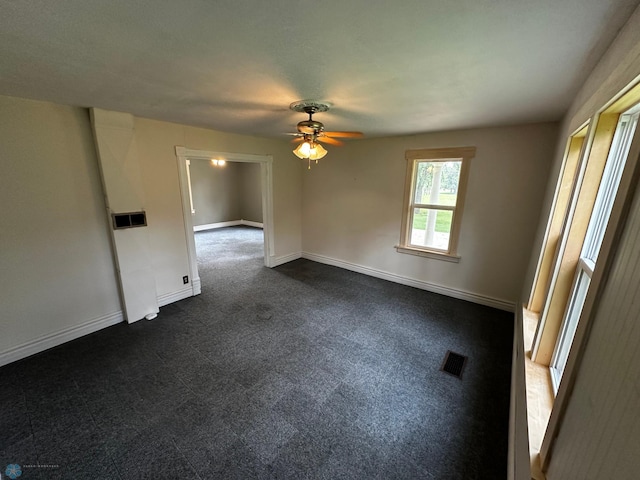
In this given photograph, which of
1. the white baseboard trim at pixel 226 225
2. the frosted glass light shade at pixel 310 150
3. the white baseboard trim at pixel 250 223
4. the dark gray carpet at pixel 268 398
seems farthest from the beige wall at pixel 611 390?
the white baseboard trim at pixel 250 223

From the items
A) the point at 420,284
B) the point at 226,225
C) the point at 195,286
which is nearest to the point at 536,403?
the point at 420,284

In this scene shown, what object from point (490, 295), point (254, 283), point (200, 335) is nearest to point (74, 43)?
point (200, 335)

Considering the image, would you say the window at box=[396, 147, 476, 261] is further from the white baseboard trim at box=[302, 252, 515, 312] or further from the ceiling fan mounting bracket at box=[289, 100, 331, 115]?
the ceiling fan mounting bracket at box=[289, 100, 331, 115]

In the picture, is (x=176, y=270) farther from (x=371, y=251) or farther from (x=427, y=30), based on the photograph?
(x=427, y=30)

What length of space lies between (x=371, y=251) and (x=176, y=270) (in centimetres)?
297

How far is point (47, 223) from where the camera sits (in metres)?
2.33

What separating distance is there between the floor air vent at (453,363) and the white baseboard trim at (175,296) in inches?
127

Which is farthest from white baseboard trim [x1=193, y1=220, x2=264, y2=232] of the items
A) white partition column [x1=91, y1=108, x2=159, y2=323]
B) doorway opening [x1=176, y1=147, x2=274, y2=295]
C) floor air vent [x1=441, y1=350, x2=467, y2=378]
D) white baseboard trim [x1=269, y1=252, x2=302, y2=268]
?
floor air vent [x1=441, y1=350, x2=467, y2=378]

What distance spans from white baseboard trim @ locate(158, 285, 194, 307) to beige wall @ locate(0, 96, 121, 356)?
637 mm

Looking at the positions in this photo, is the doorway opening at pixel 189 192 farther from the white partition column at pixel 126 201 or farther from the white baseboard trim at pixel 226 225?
the white baseboard trim at pixel 226 225

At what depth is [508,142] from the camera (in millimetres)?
2900

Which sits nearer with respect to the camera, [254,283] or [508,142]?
[508,142]

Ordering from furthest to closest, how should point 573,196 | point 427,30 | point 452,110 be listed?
point 452,110 → point 573,196 → point 427,30

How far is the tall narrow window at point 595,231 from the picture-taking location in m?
1.17
